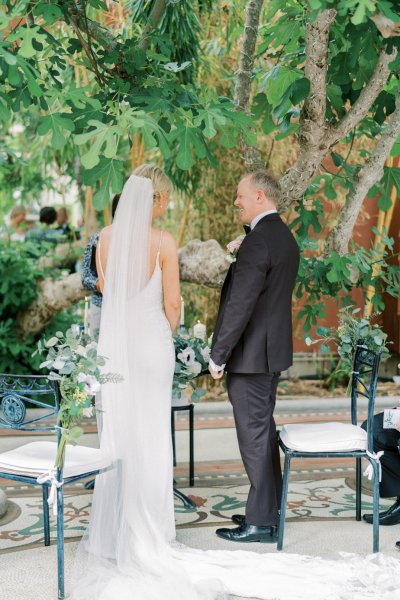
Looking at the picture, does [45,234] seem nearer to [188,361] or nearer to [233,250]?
[188,361]

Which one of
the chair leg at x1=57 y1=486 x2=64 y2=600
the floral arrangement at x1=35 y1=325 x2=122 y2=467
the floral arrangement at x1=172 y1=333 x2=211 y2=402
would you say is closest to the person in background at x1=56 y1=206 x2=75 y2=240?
the floral arrangement at x1=172 y1=333 x2=211 y2=402

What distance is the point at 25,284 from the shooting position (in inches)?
302

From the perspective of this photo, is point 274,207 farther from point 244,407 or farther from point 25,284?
point 25,284

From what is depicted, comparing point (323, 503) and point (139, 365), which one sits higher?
point (139, 365)

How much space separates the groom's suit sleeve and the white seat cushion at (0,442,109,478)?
0.73 m

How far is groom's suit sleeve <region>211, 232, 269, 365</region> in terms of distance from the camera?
12.4ft

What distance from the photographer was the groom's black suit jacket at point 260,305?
3797 millimetres

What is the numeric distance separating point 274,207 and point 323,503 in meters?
1.73

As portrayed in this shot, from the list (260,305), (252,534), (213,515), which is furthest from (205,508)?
(260,305)

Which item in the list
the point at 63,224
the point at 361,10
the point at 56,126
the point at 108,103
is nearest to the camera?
the point at 361,10

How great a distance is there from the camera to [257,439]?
3904mm

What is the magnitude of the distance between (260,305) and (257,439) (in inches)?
25.0

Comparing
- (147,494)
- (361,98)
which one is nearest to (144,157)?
(361,98)

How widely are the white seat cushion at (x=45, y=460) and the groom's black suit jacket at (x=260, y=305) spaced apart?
0.73 m
